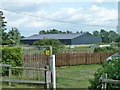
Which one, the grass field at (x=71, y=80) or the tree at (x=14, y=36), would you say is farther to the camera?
the tree at (x=14, y=36)

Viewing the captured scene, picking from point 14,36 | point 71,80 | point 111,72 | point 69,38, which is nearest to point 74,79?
point 71,80

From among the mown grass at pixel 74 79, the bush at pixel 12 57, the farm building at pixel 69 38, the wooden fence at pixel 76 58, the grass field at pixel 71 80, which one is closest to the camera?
the grass field at pixel 71 80

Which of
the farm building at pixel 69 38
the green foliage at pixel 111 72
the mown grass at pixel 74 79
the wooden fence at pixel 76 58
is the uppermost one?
the farm building at pixel 69 38

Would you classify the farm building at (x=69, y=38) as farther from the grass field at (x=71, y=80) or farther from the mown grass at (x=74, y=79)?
the grass field at (x=71, y=80)

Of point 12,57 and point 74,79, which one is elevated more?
point 12,57

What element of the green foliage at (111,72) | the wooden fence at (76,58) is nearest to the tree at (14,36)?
the wooden fence at (76,58)

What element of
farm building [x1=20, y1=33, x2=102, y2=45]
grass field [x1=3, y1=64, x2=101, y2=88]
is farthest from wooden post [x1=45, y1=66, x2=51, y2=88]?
farm building [x1=20, y1=33, x2=102, y2=45]

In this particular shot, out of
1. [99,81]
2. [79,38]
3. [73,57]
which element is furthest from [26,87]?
[79,38]

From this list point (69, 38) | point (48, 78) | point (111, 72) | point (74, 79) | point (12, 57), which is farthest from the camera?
point (69, 38)

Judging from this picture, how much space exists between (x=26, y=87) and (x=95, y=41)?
6818 cm

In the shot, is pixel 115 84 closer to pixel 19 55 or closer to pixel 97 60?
pixel 19 55

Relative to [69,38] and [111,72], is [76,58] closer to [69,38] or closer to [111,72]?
[111,72]

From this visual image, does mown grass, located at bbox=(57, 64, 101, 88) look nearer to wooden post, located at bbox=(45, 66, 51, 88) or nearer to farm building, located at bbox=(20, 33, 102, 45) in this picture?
wooden post, located at bbox=(45, 66, 51, 88)

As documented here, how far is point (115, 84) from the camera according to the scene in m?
4.74
